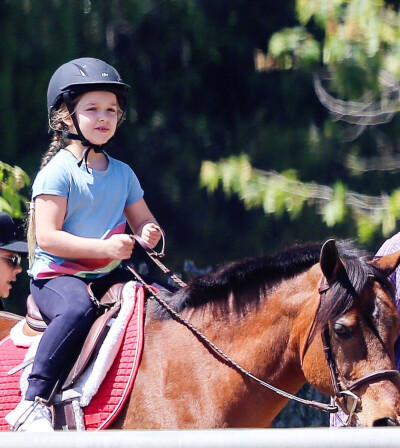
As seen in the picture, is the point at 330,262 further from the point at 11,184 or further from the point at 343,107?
the point at 343,107

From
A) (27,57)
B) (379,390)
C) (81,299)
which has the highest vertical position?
(27,57)

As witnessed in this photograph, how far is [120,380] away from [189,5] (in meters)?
5.59

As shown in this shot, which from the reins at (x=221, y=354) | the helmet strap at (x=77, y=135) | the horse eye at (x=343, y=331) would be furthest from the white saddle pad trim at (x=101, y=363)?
the horse eye at (x=343, y=331)

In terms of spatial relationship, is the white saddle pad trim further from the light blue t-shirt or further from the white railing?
the white railing

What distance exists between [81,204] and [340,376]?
117 cm

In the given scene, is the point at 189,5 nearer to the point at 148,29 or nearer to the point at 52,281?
the point at 148,29

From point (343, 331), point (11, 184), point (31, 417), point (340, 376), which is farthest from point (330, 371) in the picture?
point (11, 184)

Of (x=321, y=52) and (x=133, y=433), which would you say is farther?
(x=321, y=52)

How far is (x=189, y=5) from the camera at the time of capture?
806cm

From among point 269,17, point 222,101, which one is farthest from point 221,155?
point 269,17

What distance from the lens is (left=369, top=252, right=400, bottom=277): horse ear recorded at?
9.96 feet

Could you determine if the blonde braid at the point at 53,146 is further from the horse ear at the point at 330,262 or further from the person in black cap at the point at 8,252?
the horse ear at the point at 330,262

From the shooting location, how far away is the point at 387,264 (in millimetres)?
3057

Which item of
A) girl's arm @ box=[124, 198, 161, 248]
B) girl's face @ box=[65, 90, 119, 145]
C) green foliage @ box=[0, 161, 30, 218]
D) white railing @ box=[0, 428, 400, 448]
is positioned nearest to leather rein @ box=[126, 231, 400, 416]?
girl's arm @ box=[124, 198, 161, 248]
